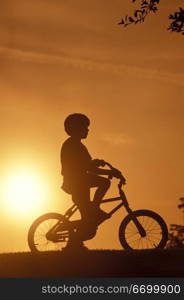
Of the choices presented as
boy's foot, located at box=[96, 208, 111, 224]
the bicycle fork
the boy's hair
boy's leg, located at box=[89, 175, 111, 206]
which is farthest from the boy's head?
boy's foot, located at box=[96, 208, 111, 224]

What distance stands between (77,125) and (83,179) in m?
1.24

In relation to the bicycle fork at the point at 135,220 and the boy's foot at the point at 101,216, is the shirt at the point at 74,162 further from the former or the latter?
the bicycle fork at the point at 135,220

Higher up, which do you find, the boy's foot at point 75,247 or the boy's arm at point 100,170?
the boy's arm at point 100,170

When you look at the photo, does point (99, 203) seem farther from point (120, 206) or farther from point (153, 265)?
point (153, 265)

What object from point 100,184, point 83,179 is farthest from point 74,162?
point 100,184

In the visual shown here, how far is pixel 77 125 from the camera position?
18406mm

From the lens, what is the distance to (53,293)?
50.7 ft

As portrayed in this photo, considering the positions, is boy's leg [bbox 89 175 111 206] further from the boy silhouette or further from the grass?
the grass

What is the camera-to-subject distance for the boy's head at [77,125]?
18406mm

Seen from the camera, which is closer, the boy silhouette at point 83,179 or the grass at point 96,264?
the grass at point 96,264

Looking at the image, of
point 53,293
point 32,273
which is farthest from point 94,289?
point 32,273

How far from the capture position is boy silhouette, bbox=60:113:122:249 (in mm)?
18344

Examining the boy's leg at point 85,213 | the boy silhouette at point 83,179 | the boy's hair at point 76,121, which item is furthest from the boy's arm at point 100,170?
the boy's hair at point 76,121

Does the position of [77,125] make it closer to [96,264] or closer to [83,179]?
[83,179]
